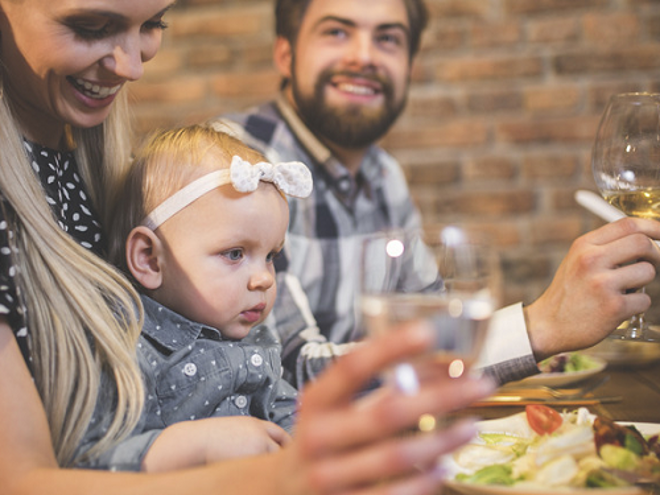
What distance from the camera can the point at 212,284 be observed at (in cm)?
96

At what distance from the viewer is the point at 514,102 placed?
2.42 meters

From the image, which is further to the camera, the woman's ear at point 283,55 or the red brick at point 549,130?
the red brick at point 549,130

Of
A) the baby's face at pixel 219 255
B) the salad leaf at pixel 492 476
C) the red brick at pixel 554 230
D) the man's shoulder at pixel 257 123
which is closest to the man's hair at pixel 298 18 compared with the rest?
the man's shoulder at pixel 257 123

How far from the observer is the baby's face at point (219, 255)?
37.5 inches

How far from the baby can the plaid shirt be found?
0.47 m

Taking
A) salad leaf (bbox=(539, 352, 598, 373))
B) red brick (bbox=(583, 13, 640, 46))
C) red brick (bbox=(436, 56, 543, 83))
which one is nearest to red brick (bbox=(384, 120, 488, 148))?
red brick (bbox=(436, 56, 543, 83))

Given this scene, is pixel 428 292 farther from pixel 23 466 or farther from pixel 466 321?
pixel 23 466

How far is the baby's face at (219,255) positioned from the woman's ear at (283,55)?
48.1 inches

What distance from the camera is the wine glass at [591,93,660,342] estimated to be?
102 centimetres

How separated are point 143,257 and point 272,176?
0.70 feet

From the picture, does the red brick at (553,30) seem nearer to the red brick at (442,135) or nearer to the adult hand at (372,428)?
the red brick at (442,135)

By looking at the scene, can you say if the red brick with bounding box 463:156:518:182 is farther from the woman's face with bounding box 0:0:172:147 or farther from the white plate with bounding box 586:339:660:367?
the woman's face with bounding box 0:0:172:147

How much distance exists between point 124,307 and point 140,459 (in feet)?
0.73

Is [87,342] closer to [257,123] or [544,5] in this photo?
[257,123]
